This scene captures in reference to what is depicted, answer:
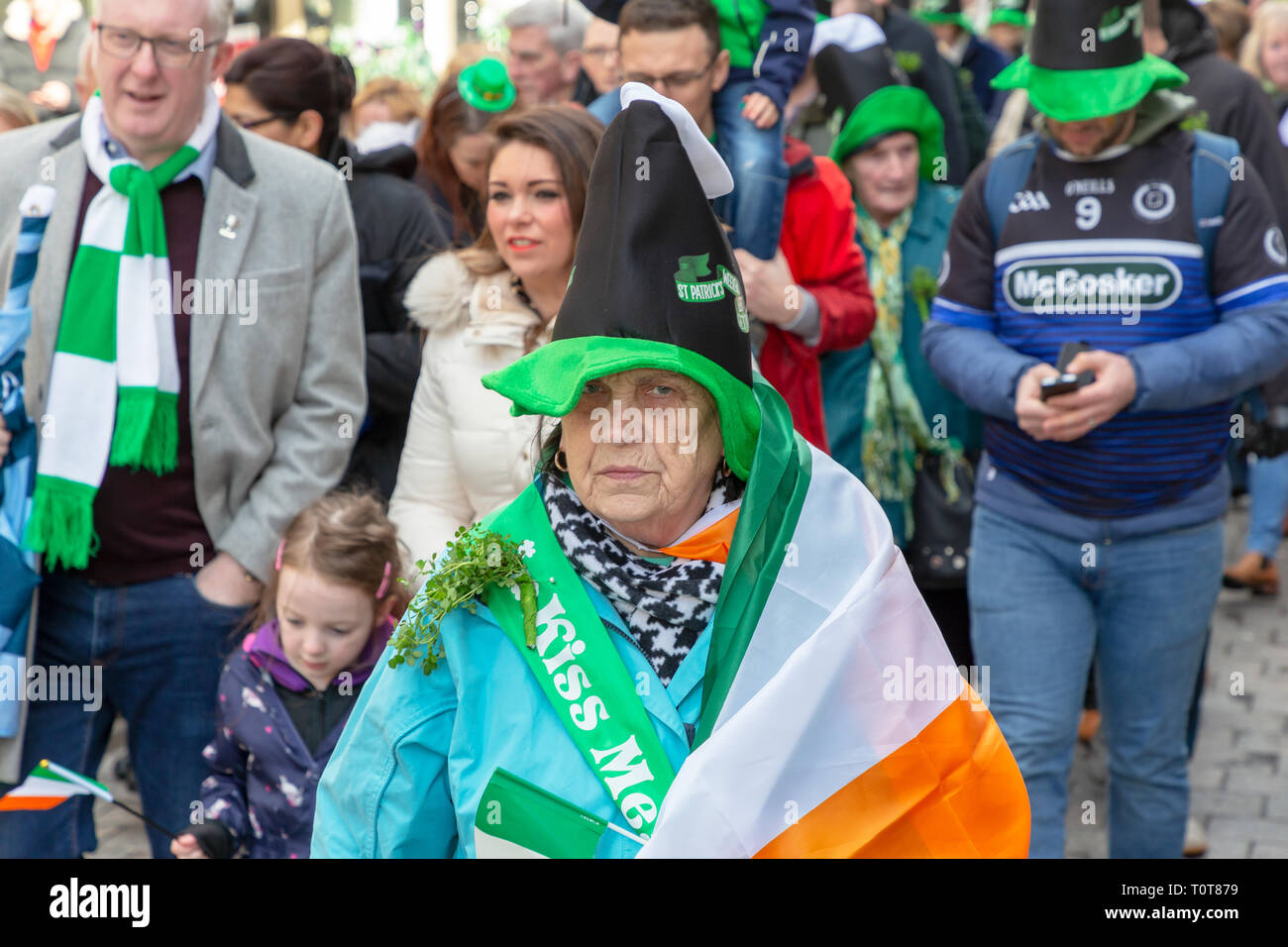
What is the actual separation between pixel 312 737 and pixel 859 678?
1835 millimetres

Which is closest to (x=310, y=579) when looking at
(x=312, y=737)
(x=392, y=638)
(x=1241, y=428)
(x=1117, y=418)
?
(x=312, y=737)

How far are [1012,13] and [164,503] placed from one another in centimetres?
719

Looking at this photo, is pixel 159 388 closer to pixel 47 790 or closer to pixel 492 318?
pixel 492 318

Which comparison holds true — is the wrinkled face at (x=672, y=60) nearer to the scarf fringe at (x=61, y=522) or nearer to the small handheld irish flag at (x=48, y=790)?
the scarf fringe at (x=61, y=522)

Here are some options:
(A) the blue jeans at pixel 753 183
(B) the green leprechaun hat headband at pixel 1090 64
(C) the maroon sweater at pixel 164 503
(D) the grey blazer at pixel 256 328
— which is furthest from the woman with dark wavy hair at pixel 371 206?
(B) the green leprechaun hat headband at pixel 1090 64

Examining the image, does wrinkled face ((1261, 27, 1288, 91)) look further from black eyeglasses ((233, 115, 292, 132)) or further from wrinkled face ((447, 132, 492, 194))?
black eyeglasses ((233, 115, 292, 132))

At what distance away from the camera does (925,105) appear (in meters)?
5.59

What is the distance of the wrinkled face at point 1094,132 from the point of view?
409 centimetres

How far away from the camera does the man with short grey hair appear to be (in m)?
6.92

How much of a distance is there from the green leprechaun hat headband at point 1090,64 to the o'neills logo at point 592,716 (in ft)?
7.52

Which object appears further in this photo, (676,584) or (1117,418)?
(1117,418)

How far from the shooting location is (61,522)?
3.76 metres
